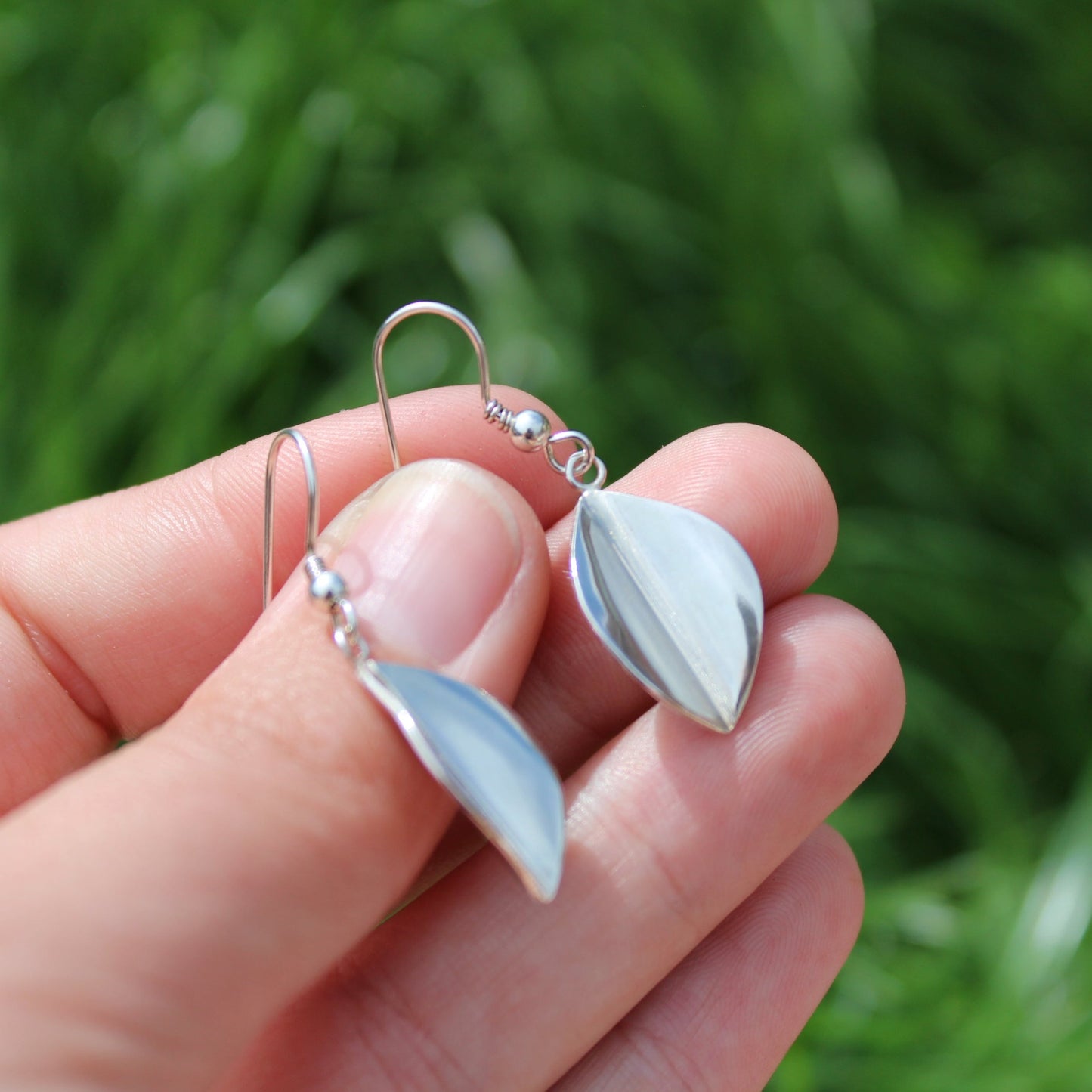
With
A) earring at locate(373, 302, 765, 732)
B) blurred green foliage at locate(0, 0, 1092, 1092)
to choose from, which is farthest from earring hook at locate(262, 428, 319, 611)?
blurred green foliage at locate(0, 0, 1092, 1092)

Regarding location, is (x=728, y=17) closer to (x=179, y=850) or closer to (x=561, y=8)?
(x=561, y=8)

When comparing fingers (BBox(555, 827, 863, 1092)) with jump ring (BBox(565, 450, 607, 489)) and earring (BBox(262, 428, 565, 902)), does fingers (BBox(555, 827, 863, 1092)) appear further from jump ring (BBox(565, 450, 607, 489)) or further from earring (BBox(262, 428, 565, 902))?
jump ring (BBox(565, 450, 607, 489))

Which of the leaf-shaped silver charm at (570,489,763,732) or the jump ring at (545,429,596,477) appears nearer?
the leaf-shaped silver charm at (570,489,763,732)

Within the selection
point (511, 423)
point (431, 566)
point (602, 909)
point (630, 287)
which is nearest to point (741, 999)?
point (602, 909)

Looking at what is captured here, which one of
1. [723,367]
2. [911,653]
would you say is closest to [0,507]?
[723,367]

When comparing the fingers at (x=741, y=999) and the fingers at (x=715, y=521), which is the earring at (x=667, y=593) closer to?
the fingers at (x=715, y=521)

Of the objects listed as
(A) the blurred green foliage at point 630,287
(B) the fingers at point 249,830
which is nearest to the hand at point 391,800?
(B) the fingers at point 249,830
